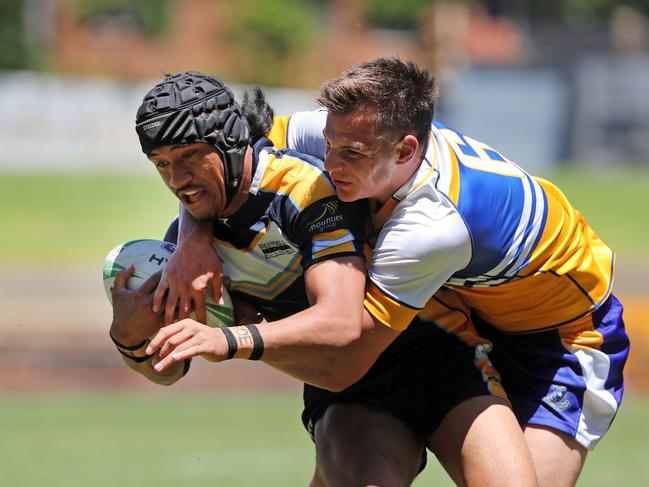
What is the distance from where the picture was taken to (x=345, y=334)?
4.66 m

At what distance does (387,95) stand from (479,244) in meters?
0.73

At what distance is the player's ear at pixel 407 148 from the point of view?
4.80 m

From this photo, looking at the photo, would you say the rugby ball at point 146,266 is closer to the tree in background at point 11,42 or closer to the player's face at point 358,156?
the player's face at point 358,156

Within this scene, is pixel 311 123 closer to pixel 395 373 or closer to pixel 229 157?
pixel 229 157

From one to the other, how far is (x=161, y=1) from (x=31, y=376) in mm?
35530

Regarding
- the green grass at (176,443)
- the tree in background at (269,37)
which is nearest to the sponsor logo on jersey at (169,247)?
the green grass at (176,443)

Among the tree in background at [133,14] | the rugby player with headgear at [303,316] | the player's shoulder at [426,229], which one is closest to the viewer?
the rugby player with headgear at [303,316]

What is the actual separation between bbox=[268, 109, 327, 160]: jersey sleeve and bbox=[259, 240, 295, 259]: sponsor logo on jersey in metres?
0.51

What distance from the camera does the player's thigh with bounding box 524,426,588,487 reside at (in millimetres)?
5230

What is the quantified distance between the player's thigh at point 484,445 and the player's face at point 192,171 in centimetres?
144

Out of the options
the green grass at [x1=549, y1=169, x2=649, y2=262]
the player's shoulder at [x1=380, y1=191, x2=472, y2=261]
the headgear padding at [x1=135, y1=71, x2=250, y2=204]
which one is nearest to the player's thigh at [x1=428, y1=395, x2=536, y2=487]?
the player's shoulder at [x1=380, y1=191, x2=472, y2=261]

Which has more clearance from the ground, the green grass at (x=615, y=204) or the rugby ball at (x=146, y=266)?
the rugby ball at (x=146, y=266)

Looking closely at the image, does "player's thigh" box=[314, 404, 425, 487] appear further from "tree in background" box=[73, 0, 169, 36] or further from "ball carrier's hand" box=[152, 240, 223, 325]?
"tree in background" box=[73, 0, 169, 36]

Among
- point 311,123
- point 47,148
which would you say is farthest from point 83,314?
point 47,148
